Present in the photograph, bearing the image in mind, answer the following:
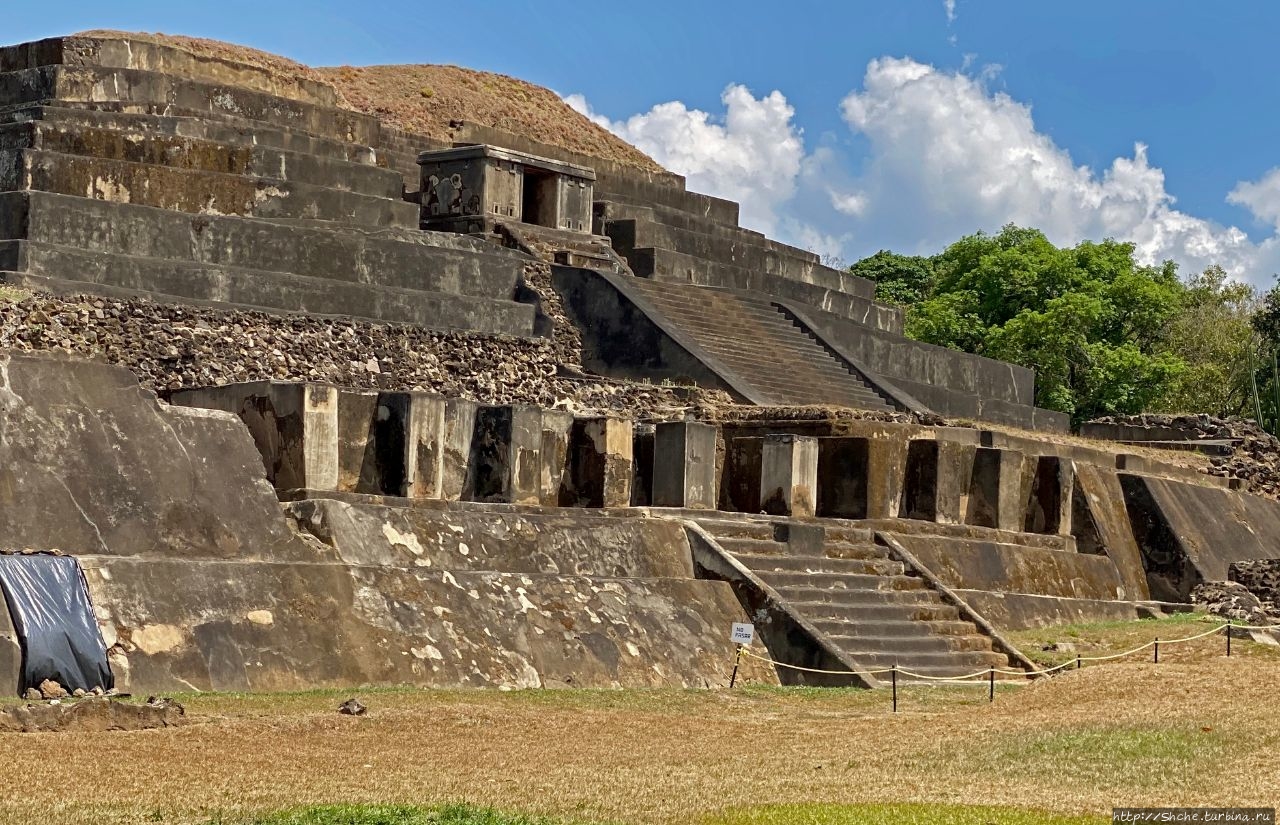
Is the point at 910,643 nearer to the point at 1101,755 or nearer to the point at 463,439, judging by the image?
the point at 463,439

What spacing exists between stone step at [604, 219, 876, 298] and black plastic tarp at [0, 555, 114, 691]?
1851cm

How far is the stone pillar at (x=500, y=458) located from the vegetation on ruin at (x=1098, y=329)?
2539cm

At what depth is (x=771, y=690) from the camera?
17688 millimetres

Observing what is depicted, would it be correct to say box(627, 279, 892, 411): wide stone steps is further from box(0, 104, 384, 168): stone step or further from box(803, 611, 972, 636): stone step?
box(803, 611, 972, 636): stone step

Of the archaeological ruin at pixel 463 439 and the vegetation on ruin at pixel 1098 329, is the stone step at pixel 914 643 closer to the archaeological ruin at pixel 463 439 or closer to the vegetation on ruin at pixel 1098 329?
the archaeological ruin at pixel 463 439

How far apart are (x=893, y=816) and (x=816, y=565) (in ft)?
33.8

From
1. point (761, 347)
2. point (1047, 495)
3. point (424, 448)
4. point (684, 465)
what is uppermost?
point (761, 347)

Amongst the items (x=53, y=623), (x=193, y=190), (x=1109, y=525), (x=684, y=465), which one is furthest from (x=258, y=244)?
(x=53, y=623)

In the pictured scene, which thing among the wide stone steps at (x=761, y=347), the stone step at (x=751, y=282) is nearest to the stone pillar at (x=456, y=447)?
the wide stone steps at (x=761, y=347)

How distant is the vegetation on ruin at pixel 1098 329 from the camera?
4469cm

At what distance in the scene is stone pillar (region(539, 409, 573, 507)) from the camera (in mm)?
Answer: 20891

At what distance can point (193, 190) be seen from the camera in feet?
84.2

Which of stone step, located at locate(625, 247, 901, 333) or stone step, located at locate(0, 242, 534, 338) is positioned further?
stone step, located at locate(625, 247, 901, 333)

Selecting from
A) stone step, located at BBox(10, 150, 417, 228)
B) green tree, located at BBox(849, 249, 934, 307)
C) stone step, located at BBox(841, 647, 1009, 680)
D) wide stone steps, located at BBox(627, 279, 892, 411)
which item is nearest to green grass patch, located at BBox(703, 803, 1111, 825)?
stone step, located at BBox(841, 647, 1009, 680)
